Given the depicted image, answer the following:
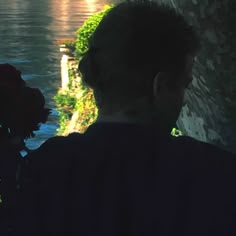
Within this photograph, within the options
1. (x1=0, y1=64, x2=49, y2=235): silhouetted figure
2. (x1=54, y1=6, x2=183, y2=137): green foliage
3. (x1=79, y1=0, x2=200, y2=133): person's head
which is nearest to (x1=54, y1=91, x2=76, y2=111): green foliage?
(x1=54, y1=6, x2=183, y2=137): green foliage

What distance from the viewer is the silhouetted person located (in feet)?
3.85

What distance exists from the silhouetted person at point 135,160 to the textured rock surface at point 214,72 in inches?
20.9

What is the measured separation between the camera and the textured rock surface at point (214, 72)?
1.78 m

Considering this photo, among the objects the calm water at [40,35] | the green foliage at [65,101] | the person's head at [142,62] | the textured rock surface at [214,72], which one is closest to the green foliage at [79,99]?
the green foliage at [65,101]

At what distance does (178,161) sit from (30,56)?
13244 mm

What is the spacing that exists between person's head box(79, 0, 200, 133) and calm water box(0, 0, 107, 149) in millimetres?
5165

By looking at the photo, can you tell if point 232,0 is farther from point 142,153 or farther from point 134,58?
point 142,153

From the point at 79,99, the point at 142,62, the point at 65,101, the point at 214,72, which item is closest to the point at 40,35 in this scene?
the point at 65,101

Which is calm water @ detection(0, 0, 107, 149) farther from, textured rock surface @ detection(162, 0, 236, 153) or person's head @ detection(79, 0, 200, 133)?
person's head @ detection(79, 0, 200, 133)

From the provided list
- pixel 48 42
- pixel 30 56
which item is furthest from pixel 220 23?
pixel 48 42

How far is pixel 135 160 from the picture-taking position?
1.18 meters

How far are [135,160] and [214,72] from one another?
89 centimetres

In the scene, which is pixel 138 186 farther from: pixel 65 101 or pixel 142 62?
pixel 65 101

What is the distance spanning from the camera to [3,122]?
153 centimetres
